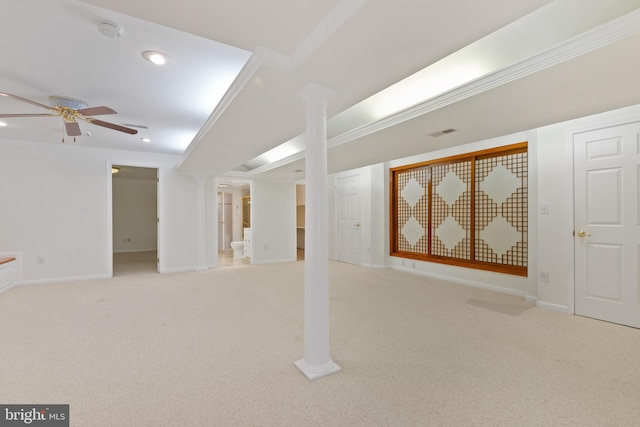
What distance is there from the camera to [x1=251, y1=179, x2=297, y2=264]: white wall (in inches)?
263

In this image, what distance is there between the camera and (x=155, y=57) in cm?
225

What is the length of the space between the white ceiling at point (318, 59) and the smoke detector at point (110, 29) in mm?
37

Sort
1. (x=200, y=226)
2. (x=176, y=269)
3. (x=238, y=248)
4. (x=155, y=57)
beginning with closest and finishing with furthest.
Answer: (x=155, y=57), (x=176, y=269), (x=200, y=226), (x=238, y=248)

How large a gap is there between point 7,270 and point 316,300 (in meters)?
5.16

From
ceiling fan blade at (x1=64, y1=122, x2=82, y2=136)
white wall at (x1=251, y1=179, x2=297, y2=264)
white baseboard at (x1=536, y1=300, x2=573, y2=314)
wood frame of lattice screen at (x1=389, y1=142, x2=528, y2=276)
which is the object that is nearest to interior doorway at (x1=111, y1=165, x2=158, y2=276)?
white wall at (x1=251, y1=179, x2=297, y2=264)

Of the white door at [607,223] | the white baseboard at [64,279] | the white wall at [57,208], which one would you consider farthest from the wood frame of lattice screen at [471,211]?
the white baseboard at [64,279]

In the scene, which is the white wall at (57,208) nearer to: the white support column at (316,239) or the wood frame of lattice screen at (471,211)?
the white support column at (316,239)

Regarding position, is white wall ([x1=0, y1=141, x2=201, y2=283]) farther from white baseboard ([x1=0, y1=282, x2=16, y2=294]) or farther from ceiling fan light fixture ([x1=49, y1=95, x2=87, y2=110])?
ceiling fan light fixture ([x1=49, y1=95, x2=87, y2=110])

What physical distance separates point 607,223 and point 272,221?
574 cm

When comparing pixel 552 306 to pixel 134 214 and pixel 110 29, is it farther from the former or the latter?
pixel 134 214

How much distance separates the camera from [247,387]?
72.5 inches

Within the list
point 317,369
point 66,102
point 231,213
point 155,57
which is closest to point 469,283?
point 317,369

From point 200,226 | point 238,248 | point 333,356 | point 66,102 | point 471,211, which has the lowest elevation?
point 333,356

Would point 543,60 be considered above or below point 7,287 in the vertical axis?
above
